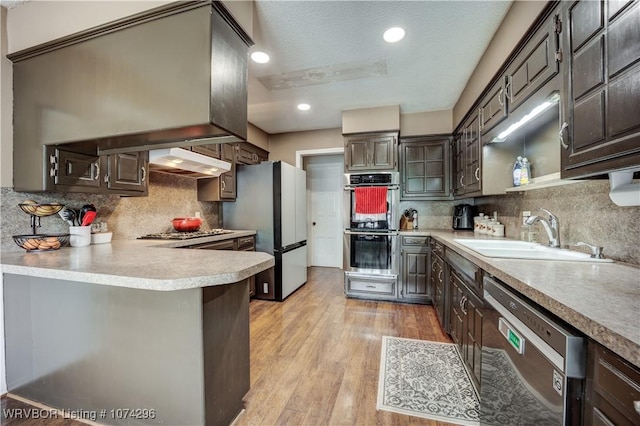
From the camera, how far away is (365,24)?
77.9 inches

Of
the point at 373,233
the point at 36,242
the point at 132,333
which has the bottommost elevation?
the point at 132,333

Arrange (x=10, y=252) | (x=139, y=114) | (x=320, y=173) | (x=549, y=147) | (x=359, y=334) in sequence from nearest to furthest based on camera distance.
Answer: (x=139, y=114), (x=10, y=252), (x=549, y=147), (x=359, y=334), (x=320, y=173)

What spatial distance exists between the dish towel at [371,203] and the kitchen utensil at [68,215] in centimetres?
288

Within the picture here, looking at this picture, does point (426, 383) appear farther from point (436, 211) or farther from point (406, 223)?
point (436, 211)

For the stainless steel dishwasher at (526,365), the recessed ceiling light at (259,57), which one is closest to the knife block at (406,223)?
the stainless steel dishwasher at (526,365)

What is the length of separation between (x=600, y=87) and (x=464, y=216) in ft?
8.81

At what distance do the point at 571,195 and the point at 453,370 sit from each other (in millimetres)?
1459

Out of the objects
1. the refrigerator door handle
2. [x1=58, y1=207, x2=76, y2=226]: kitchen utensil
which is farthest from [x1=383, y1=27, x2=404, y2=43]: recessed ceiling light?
[x1=58, y1=207, x2=76, y2=226]: kitchen utensil

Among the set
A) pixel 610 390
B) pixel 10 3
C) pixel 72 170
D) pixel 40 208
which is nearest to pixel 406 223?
pixel 610 390

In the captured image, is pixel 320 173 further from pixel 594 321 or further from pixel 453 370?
pixel 594 321

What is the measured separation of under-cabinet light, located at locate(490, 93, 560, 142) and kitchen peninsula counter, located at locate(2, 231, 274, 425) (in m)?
1.76

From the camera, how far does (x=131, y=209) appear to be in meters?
2.65

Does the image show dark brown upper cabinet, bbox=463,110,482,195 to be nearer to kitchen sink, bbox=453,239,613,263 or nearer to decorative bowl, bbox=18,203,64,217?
kitchen sink, bbox=453,239,613,263

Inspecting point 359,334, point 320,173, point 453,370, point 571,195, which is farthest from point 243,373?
point 320,173
